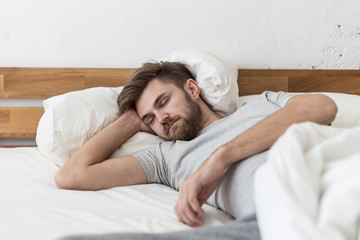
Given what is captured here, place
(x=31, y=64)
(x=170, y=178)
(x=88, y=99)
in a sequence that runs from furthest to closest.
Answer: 1. (x=31, y=64)
2. (x=88, y=99)
3. (x=170, y=178)

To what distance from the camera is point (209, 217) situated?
109cm

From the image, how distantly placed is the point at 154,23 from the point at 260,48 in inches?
20.1

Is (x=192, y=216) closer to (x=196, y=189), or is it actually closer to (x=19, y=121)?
(x=196, y=189)

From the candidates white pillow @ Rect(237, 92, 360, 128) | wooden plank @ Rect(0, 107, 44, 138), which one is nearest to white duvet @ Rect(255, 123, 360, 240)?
white pillow @ Rect(237, 92, 360, 128)

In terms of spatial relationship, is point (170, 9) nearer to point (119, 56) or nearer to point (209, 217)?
point (119, 56)

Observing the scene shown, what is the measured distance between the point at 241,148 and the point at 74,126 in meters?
0.66

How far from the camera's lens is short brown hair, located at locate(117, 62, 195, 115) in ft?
5.12

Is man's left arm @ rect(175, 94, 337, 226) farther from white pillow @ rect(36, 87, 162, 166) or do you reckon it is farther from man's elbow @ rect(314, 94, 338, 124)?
white pillow @ rect(36, 87, 162, 166)

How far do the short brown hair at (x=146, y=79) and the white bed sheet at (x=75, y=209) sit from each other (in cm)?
35

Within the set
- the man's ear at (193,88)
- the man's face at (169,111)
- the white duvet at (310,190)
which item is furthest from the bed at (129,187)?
the man's ear at (193,88)

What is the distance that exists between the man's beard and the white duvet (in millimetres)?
667

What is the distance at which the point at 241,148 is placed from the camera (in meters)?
1.11

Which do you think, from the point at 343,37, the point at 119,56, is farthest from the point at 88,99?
the point at 343,37

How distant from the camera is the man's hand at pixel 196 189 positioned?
40.3 inches
